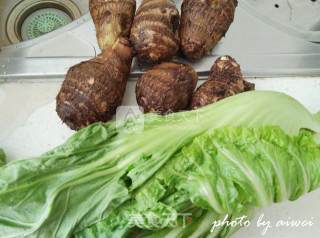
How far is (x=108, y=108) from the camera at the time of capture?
42.9 inches

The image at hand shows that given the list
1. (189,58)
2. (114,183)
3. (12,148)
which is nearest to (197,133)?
(114,183)

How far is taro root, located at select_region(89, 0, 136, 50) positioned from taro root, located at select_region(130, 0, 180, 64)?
3cm

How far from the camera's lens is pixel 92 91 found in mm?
1062

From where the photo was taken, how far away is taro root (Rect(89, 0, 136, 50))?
1163mm

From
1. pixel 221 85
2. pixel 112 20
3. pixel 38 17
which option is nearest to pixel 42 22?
pixel 38 17

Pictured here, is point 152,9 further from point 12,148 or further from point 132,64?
point 12,148

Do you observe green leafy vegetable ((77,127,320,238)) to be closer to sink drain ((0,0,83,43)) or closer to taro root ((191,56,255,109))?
taro root ((191,56,255,109))

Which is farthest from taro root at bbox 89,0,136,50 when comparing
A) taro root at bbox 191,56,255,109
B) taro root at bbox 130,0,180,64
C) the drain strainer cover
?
the drain strainer cover

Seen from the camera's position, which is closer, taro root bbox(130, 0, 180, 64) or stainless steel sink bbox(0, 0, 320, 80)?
taro root bbox(130, 0, 180, 64)

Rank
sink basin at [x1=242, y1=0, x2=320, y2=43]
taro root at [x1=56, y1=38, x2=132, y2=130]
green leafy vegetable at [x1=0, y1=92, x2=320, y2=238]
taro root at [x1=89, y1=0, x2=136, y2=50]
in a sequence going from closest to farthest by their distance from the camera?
green leafy vegetable at [x1=0, y1=92, x2=320, y2=238], taro root at [x1=56, y1=38, x2=132, y2=130], taro root at [x1=89, y1=0, x2=136, y2=50], sink basin at [x1=242, y1=0, x2=320, y2=43]

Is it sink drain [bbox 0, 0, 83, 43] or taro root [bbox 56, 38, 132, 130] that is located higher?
sink drain [bbox 0, 0, 83, 43]

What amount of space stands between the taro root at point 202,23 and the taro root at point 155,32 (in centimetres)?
3

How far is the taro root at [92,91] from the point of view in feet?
3.49

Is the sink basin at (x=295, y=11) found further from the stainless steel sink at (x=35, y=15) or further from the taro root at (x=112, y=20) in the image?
the stainless steel sink at (x=35, y=15)
